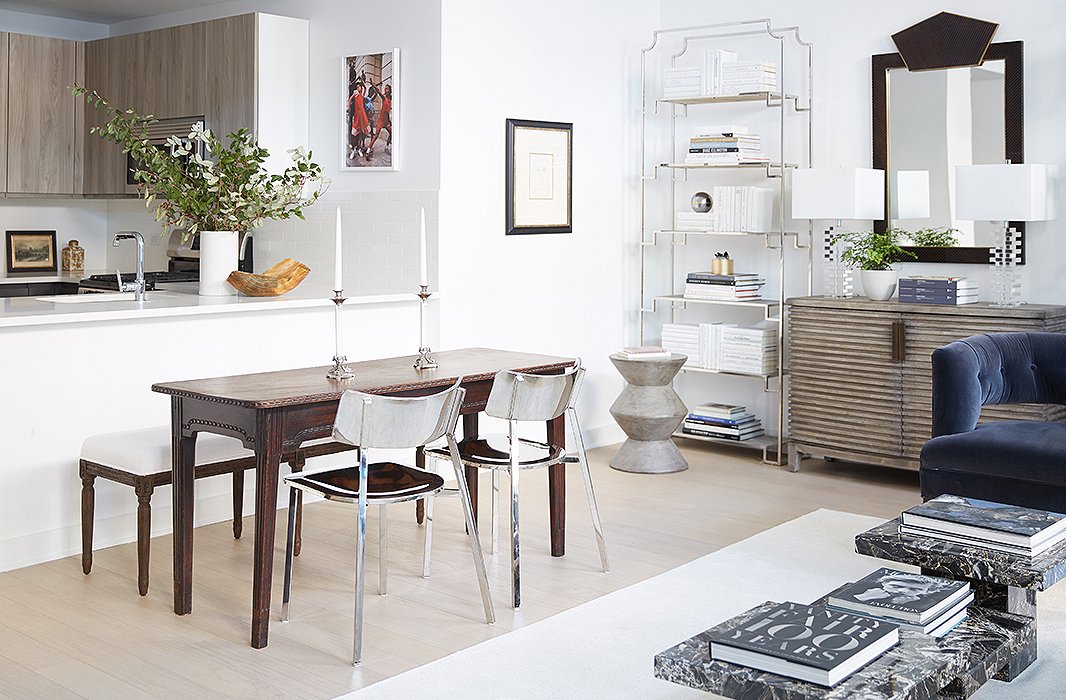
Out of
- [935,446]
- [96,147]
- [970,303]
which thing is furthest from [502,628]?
[96,147]

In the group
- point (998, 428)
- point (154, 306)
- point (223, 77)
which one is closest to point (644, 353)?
point (998, 428)

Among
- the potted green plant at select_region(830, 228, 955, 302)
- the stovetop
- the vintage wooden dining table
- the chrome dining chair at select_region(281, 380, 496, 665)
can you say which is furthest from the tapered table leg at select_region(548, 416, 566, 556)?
the stovetop

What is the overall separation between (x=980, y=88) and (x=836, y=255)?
108 cm

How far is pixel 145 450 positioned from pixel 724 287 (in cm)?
347

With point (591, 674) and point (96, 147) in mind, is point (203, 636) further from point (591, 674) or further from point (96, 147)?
point (96, 147)

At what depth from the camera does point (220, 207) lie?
5457 mm

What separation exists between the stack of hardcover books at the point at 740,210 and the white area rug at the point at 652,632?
205 cm

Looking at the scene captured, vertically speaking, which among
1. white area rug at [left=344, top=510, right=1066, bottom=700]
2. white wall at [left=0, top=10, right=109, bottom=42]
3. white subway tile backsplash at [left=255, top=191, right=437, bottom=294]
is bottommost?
white area rug at [left=344, top=510, right=1066, bottom=700]

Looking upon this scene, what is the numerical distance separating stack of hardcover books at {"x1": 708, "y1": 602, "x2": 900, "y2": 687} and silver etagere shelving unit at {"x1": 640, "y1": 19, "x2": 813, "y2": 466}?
12.0ft

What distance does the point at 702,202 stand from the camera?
6.60m

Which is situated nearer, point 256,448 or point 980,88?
point 256,448

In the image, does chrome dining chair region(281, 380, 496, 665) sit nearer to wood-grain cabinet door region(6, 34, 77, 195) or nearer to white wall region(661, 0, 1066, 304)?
white wall region(661, 0, 1066, 304)

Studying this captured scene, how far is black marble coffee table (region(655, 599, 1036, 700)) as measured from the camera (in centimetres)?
243

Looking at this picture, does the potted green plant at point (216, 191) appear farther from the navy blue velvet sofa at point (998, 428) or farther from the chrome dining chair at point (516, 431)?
the navy blue velvet sofa at point (998, 428)
